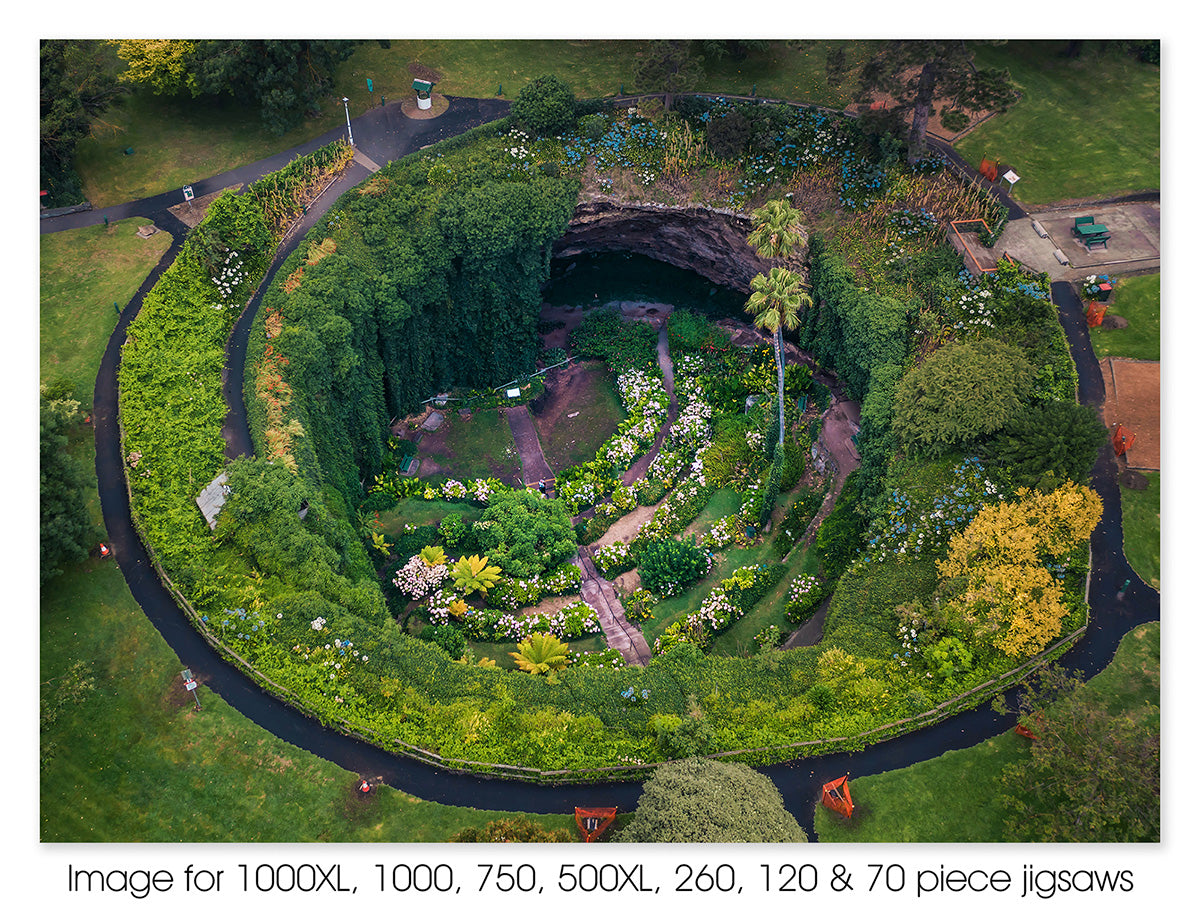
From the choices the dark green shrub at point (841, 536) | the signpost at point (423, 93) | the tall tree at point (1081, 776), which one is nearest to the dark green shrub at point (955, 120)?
the dark green shrub at point (841, 536)

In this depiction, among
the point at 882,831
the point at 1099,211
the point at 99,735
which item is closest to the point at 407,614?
the point at 99,735

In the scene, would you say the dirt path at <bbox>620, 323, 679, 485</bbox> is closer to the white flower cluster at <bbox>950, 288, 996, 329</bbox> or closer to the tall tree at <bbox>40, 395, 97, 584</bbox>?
the white flower cluster at <bbox>950, 288, 996, 329</bbox>

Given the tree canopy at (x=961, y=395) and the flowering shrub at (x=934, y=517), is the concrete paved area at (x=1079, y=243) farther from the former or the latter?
the flowering shrub at (x=934, y=517)

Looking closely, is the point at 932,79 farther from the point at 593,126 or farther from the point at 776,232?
the point at 593,126

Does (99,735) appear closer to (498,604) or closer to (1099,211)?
(498,604)

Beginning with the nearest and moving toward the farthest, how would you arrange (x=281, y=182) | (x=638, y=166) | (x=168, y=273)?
1. (x=168, y=273)
2. (x=281, y=182)
3. (x=638, y=166)

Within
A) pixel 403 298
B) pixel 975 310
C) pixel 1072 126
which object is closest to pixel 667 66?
pixel 403 298
